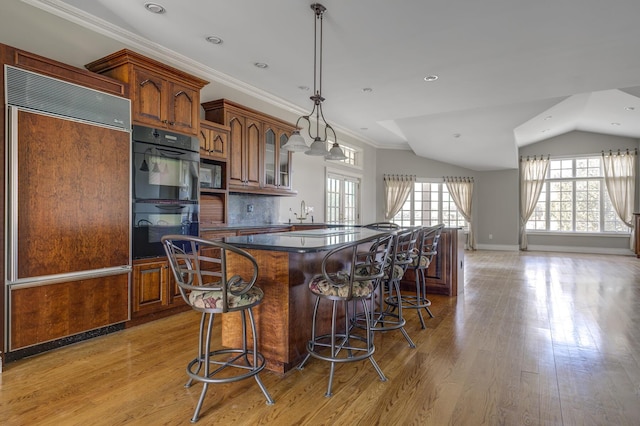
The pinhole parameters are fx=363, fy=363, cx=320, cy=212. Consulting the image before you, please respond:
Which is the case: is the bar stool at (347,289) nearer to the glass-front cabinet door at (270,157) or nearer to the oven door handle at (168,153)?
Result: the oven door handle at (168,153)

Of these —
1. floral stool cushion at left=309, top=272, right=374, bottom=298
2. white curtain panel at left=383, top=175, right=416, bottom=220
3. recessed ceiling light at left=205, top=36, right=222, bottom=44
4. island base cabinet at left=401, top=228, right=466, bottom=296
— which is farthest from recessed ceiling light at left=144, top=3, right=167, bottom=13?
white curtain panel at left=383, top=175, right=416, bottom=220

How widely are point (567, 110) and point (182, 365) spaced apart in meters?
8.50

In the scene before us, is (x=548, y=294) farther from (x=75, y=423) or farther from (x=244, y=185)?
(x=75, y=423)

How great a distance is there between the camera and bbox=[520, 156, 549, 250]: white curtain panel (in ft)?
33.7

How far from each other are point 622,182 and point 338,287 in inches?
414

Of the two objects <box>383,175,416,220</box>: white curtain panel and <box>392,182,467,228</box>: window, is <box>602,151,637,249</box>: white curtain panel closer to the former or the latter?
<box>392,182,467,228</box>: window

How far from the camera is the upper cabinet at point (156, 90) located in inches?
132

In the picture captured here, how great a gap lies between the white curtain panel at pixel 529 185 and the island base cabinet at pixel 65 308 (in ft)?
34.3

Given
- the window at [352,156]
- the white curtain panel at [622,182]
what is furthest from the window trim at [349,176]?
the white curtain panel at [622,182]

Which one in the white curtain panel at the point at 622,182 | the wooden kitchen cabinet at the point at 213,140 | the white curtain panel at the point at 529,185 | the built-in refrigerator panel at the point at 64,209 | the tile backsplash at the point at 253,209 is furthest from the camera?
the white curtain panel at the point at 529,185

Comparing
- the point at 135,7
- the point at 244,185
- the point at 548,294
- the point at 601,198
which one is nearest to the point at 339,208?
the point at 244,185

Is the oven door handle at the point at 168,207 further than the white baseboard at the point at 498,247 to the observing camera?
No

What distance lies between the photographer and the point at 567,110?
24.7 ft

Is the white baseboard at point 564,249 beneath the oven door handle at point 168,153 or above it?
beneath
